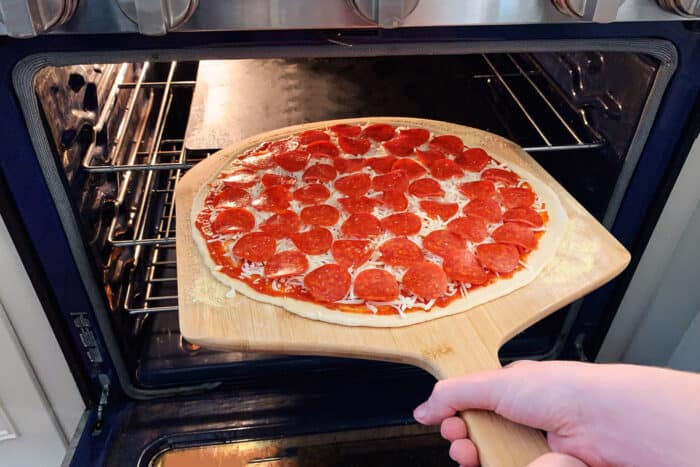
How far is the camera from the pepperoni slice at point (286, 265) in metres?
1.07

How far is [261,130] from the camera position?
1531 millimetres

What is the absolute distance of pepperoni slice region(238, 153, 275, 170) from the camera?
1.34 meters

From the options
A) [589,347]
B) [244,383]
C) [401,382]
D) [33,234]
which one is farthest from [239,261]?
[589,347]

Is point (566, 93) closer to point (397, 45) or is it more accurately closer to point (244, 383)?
point (397, 45)

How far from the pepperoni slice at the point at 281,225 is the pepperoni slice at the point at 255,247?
18 mm

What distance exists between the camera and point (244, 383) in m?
1.46

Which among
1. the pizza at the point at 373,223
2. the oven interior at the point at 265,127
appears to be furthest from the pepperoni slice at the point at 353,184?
the oven interior at the point at 265,127

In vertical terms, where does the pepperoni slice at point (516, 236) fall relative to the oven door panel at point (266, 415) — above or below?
above

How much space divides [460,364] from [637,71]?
699mm

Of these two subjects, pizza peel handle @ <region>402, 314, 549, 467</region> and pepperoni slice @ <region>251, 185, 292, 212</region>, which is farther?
pepperoni slice @ <region>251, 185, 292, 212</region>

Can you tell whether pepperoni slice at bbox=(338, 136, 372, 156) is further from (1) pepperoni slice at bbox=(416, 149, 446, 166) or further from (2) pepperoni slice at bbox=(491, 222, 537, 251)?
(2) pepperoni slice at bbox=(491, 222, 537, 251)

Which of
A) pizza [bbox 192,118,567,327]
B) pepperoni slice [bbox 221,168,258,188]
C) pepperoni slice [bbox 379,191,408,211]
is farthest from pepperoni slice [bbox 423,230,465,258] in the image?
pepperoni slice [bbox 221,168,258,188]

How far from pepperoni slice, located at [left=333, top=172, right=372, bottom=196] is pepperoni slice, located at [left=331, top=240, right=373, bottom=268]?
169mm

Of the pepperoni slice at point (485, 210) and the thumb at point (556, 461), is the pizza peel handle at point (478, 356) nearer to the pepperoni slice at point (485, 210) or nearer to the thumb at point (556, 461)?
the thumb at point (556, 461)
